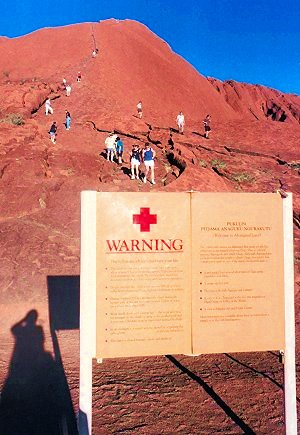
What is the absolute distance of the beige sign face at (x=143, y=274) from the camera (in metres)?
4.13

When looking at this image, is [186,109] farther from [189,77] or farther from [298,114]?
[298,114]

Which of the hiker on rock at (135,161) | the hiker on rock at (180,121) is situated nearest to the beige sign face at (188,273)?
the hiker on rock at (135,161)

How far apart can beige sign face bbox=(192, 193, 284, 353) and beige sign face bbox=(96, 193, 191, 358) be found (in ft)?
0.44

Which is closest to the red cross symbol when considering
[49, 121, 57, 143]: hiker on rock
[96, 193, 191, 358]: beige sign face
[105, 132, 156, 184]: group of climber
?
[96, 193, 191, 358]: beige sign face

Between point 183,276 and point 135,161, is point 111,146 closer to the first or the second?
point 135,161

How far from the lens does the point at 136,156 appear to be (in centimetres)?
1435

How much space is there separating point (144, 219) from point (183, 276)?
702 mm

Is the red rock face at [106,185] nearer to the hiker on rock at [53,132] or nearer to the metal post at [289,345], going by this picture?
the hiker on rock at [53,132]

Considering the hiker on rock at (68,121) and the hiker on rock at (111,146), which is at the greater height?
the hiker on rock at (68,121)

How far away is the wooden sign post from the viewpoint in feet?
13.5

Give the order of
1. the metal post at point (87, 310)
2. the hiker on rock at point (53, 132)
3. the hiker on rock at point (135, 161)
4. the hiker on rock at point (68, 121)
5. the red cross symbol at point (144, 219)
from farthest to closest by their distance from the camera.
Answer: the hiker on rock at point (68, 121) → the hiker on rock at point (53, 132) → the hiker on rock at point (135, 161) → the red cross symbol at point (144, 219) → the metal post at point (87, 310)

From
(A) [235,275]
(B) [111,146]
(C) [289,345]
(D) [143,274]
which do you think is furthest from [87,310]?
(B) [111,146]

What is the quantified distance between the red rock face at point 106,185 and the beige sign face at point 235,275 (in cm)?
143

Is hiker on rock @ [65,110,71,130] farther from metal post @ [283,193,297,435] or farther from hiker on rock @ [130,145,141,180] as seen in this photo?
metal post @ [283,193,297,435]
